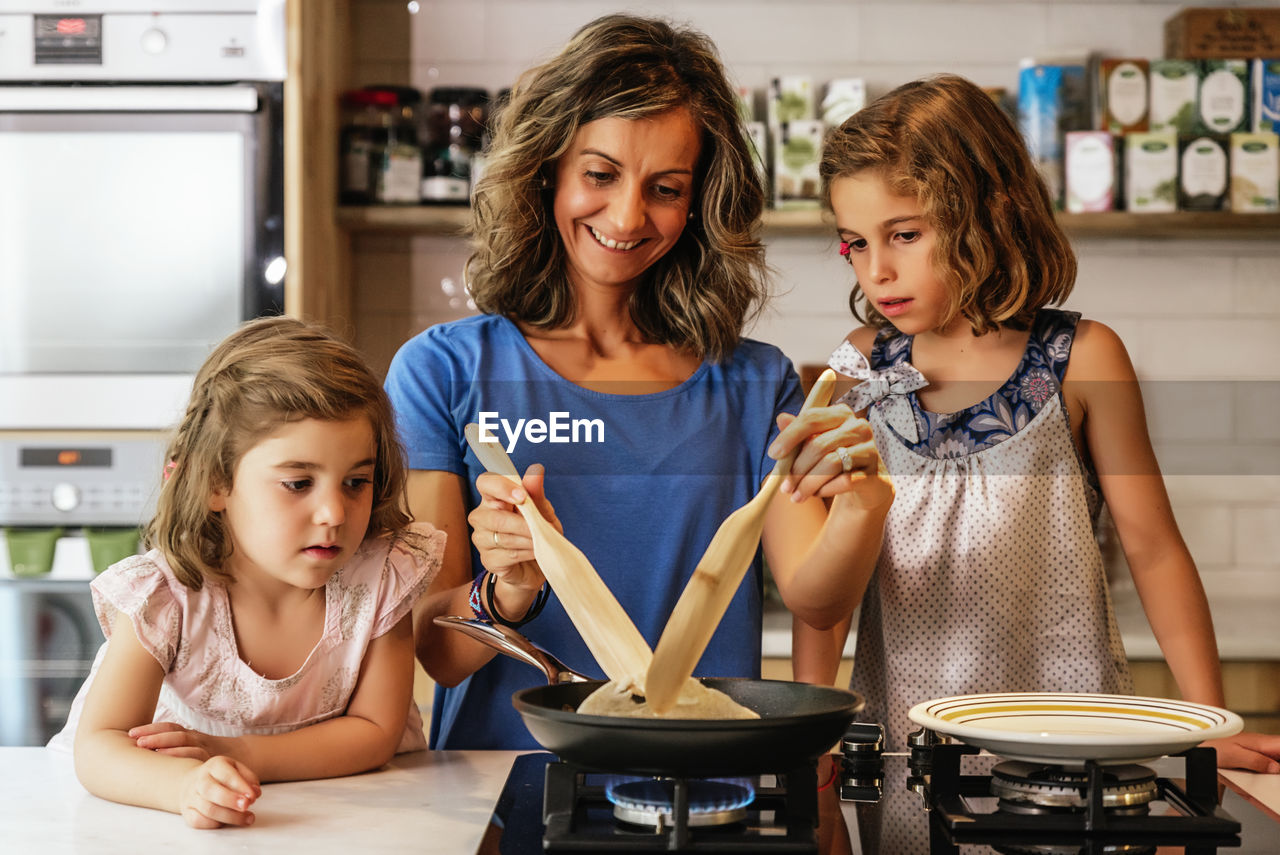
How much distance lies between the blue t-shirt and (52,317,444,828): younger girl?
14cm

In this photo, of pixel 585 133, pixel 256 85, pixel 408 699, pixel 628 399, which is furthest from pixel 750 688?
pixel 256 85

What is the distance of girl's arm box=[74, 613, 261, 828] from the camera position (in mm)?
862

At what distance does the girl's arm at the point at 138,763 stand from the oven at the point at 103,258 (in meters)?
1.38

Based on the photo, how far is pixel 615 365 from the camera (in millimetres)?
1369

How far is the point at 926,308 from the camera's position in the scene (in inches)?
54.1

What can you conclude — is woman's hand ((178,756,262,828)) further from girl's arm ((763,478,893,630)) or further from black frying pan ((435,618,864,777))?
girl's arm ((763,478,893,630))

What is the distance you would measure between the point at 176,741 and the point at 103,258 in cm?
164

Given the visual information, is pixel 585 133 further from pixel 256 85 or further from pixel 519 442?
pixel 256 85

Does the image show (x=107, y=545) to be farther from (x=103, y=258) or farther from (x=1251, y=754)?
(x=1251, y=754)

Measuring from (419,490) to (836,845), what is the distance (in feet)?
2.04

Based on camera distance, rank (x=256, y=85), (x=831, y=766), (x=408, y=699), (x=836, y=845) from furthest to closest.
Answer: (x=256, y=85)
(x=408, y=699)
(x=831, y=766)
(x=836, y=845)

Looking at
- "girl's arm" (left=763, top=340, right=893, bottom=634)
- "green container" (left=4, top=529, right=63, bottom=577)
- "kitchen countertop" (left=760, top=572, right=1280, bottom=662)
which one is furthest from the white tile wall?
→ "girl's arm" (left=763, top=340, right=893, bottom=634)

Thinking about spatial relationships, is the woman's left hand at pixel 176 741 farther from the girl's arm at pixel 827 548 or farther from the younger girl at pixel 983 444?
the younger girl at pixel 983 444

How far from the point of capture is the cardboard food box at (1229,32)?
2.59 meters
